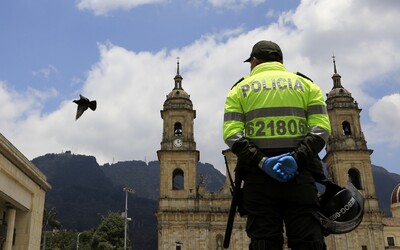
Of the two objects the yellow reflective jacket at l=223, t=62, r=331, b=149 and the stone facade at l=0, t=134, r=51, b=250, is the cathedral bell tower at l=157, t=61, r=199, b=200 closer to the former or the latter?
the stone facade at l=0, t=134, r=51, b=250

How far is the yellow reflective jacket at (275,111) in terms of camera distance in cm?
390

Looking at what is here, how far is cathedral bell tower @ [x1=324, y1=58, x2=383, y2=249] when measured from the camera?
35.1 meters

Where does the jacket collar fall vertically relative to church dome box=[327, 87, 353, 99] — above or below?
below

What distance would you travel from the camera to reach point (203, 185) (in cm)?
3741

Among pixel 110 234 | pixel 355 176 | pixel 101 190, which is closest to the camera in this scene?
pixel 355 176

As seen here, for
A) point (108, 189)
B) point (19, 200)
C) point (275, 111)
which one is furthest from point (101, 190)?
point (275, 111)

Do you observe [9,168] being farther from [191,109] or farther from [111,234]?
[111,234]

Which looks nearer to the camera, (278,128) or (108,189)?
(278,128)

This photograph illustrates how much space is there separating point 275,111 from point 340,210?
3.12ft

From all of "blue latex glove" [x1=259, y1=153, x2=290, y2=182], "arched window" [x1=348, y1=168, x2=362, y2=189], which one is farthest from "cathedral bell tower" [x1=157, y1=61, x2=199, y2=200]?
"blue latex glove" [x1=259, y1=153, x2=290, y2=182]

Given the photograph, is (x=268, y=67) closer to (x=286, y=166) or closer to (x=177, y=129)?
(x=286, y=166)

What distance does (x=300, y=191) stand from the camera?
370 centimetres

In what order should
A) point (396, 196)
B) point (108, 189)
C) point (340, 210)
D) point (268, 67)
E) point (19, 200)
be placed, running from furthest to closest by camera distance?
point (108, 189), point (396, 196), point (19, 200), point (268, 67), point (340, 210)

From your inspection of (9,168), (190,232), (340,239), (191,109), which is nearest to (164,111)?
(191,109)
